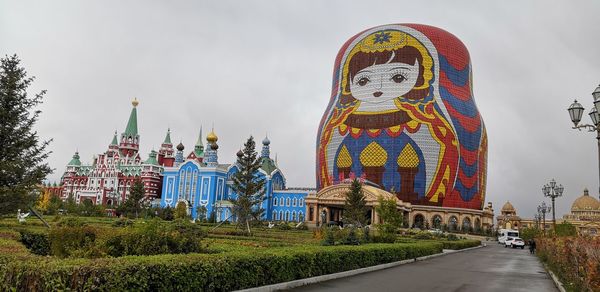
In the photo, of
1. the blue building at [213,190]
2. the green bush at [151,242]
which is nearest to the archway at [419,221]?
the blue building at [213,190]

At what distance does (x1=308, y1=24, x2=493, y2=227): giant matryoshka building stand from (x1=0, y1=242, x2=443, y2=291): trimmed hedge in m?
52.3

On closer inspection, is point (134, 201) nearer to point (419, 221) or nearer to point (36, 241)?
point (36, 241)

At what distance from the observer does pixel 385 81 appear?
235 feet

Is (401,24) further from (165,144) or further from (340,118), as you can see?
(165,144)

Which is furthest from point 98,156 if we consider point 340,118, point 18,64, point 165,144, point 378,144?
point 18,64

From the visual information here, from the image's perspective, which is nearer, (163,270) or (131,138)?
(163,270)

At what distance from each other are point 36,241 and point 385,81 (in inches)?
2455

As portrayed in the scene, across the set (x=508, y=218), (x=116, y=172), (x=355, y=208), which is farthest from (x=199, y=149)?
(x=508, y=218)

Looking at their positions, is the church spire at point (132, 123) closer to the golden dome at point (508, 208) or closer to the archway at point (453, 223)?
the archway at point (453, 223)

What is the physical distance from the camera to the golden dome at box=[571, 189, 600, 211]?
97131 millimetres

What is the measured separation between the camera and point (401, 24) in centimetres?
7569

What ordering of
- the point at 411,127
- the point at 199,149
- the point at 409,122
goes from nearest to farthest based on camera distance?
the point at 411,127, the point at 409,122, the point at 199,149

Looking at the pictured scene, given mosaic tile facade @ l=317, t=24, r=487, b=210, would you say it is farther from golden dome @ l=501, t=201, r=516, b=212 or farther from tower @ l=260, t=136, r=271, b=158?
golden dome @ l=501, t=201, r=516, b=212

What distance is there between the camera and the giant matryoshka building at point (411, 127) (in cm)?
6656
